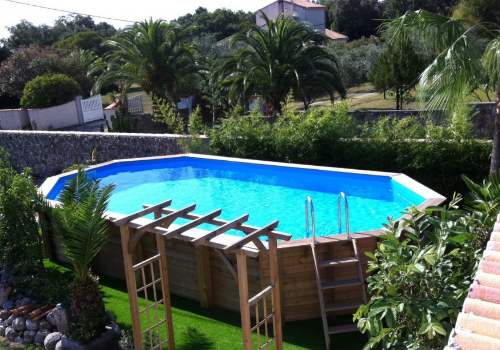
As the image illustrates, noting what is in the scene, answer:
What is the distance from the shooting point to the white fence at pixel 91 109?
95.6ft

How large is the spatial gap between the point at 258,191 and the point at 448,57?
5855 mm

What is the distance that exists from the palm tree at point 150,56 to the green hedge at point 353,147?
7.41m

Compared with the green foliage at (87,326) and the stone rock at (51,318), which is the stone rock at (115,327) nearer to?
the green foliage at (87,326)

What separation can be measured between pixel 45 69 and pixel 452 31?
2776 cm

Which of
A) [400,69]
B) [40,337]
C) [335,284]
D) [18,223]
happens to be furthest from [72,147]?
[400,69]

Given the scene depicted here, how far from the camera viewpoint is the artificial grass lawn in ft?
22.0

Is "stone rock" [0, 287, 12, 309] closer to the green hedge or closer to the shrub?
the green hedge

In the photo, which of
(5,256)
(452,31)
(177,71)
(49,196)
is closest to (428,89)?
(452,31)

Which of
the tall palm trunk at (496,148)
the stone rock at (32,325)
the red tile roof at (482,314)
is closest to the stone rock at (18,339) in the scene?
the stone rock at (32,325)

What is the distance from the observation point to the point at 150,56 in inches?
804

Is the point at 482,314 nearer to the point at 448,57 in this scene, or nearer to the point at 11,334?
the point at 448,57

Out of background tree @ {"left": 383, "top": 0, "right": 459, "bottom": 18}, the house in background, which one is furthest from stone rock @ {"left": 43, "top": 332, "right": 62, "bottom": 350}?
the house in background

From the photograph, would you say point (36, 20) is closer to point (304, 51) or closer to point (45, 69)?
point (45, 69)

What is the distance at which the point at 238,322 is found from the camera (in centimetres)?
737
